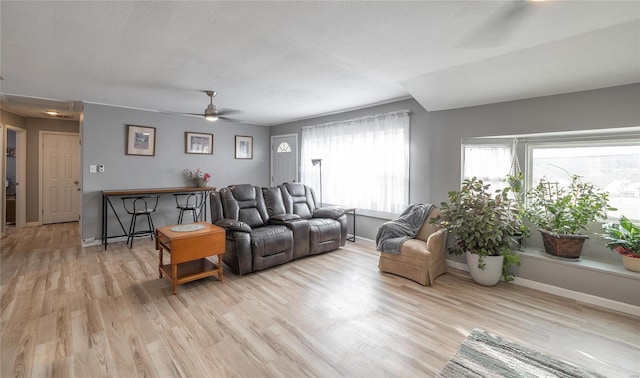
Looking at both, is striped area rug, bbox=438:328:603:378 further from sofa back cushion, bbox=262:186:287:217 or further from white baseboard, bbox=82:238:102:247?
white baseboard, bbox=82:238:102:247

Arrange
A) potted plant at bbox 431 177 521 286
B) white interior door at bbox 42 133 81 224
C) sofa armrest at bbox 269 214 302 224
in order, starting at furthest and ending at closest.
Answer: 1. white interior door at bbox 42 133 81 224
2. sofa armrest at bbox 269 214 302 224
3. potted plant at bbox 431 177 521 286

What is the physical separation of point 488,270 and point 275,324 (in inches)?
92.3

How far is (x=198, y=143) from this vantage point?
5.60m

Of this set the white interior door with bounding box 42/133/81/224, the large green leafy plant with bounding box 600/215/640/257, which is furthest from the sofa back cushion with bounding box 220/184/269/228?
the white interior door with bounding box 42/133/81/224

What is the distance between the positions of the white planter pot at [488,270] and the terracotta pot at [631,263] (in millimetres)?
986

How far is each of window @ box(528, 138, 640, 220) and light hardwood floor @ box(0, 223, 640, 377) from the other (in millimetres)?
1231

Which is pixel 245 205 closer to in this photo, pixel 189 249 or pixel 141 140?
pixel 189 249

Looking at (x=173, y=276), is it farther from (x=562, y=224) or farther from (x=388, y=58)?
(x=562, y=224)

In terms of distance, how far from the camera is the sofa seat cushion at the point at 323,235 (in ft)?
13.2

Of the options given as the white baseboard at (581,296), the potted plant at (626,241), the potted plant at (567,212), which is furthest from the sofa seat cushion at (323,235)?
the potted plant at (626,241)

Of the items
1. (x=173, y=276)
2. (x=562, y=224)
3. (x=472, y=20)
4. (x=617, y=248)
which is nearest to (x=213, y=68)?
(x=173, y=276)

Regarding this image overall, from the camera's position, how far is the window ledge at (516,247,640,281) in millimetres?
2576

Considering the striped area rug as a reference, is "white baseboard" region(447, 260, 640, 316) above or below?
above

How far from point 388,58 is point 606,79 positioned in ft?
6.48
